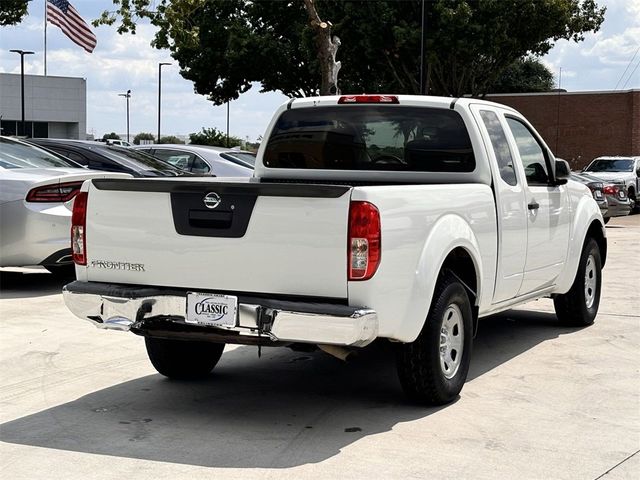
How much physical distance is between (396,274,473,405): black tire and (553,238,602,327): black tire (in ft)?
9.85

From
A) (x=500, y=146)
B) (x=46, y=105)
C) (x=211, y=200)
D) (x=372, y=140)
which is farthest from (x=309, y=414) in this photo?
(x=46, y=105)

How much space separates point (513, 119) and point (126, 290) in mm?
3684

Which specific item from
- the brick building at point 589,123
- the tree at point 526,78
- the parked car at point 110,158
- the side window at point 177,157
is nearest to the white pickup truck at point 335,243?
the parked car at point 110,158

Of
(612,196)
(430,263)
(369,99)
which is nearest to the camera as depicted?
(430,263)

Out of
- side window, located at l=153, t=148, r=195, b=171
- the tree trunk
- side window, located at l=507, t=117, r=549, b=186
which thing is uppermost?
the tree trunk

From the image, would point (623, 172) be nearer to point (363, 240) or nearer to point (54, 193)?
point (54, 193)

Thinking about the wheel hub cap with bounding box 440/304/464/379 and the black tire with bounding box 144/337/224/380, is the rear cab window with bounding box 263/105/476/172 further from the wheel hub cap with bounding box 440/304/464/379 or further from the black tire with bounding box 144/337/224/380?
the black tire with bounding box 144/337/224/380

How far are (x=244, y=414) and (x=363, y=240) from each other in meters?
1.48

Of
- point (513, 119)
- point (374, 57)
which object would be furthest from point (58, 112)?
point (513, 119)

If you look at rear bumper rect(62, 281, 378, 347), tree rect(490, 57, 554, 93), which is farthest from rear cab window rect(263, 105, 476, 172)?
tree rect(490, 57, 554, 93)

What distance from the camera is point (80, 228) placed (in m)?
6.42

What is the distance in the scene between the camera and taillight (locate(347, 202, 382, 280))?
5551mm

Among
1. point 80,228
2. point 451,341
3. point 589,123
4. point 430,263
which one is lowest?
point 451,341

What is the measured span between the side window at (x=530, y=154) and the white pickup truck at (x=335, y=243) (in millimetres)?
142
